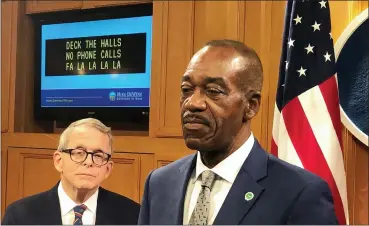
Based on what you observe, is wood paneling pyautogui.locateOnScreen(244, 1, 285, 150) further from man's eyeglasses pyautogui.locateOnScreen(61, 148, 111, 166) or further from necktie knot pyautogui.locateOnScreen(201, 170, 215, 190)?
necktie knot pyautogui.locateOnScreen(201, 170, 215, 190)

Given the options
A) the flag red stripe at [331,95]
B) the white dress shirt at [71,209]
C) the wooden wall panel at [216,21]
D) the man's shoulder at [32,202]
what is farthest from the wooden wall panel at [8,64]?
the flag red stripe at [331,95]

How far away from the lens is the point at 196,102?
0.74 meters

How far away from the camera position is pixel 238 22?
1.44 m

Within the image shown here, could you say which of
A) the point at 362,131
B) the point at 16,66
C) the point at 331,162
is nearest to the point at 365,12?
the point at 362,131

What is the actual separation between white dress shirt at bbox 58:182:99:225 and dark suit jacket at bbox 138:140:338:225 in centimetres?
30

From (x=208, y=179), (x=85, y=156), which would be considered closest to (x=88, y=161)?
(x=85, y=156)

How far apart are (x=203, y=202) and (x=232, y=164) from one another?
0.08 metres

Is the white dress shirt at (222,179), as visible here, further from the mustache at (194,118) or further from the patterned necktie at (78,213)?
the patterned necktie at (78,213)

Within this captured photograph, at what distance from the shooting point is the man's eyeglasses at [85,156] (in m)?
1.04

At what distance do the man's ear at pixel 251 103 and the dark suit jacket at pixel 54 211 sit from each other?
0.48 meters

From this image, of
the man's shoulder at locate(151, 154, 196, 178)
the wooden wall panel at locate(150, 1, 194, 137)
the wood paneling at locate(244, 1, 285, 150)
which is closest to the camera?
the man's shoulder at locate(151, 154, 196, 178)

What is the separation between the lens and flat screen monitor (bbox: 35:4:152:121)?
123cm

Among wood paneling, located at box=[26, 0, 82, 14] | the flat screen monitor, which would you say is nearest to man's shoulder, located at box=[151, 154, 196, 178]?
the flat screen monitor

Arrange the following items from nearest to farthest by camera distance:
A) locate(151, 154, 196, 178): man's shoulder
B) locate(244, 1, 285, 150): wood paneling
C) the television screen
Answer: locate(151, 154, 196, 178): man's shoulder < the television screen < locate(244, 1, 285, 150): wood paneling
